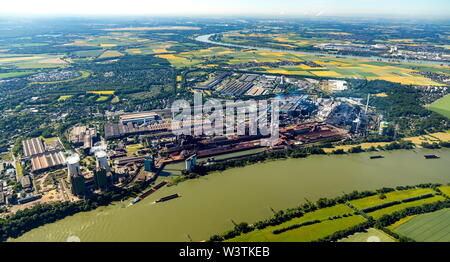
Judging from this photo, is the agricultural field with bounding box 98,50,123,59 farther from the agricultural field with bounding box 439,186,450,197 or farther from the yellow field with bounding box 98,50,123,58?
the agricultural field with bounding box 439,186,450,197

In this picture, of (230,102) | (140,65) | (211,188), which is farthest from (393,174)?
(140,65)

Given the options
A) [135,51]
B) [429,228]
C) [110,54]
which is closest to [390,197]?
[429,228]

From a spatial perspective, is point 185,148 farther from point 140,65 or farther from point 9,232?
point 140,65

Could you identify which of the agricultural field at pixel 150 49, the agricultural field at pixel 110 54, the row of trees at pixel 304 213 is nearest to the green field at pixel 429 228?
the row of trees at pixel 304 213

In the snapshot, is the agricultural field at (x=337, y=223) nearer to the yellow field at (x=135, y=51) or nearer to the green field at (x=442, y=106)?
the green field at (x=442, y=106)

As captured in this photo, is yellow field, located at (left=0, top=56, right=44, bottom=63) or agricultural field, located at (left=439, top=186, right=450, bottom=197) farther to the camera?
yellow field, located at (left=0, top=56, right=44, bottom=63)

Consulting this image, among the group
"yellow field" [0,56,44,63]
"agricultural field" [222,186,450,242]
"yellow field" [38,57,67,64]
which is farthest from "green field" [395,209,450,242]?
"yellow field" [0,56,44,63]
